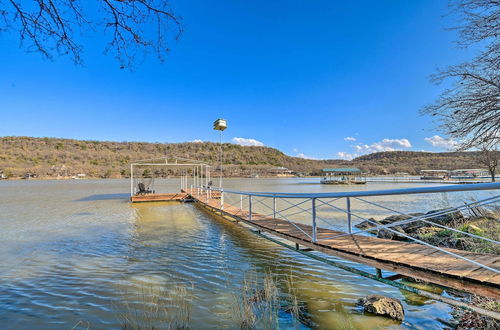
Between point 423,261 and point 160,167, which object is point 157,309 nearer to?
point 423,261

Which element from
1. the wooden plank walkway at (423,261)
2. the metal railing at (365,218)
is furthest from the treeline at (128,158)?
the wooden plank walkway at (423,261)

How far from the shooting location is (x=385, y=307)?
10.9 ft

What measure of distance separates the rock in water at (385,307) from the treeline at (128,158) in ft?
165

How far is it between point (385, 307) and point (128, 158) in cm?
6855

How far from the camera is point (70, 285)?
4.30m

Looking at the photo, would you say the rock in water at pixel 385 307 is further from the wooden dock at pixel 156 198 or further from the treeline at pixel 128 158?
the treeline at pixel 128 158

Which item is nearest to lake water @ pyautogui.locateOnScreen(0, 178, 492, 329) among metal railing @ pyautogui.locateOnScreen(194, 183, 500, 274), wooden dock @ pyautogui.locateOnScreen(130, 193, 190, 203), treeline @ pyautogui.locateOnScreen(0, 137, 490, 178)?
metal railing @ pyautogui.locateOnScreen(194, 183, 500, 274)

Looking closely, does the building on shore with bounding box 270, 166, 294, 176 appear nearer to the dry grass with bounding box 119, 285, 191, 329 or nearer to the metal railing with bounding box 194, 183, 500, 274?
the metal railing with bounding box 194, 183, 500, 274

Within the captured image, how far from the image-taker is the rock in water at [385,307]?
326 cm

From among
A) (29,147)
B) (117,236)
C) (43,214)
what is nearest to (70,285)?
(117,236)

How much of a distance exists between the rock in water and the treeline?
50.2 metres

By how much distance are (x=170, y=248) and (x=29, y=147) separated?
87217 millimetres

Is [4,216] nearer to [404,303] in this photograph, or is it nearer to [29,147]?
[404,303]

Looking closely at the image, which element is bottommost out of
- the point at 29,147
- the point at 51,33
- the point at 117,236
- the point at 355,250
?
the point at 117,236
